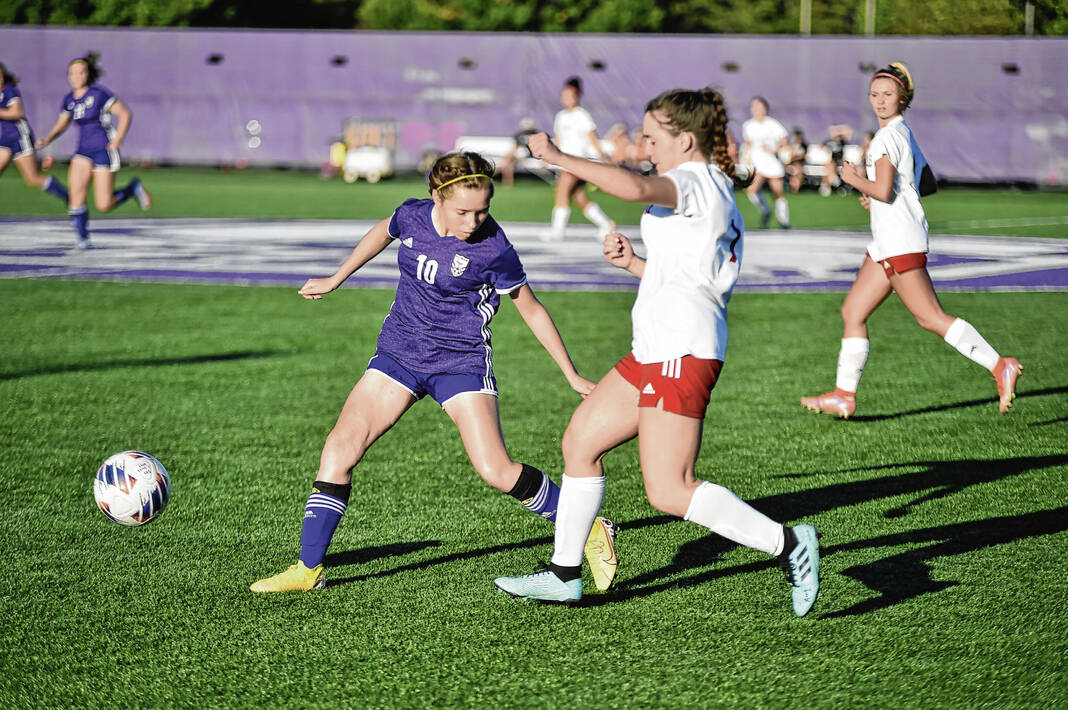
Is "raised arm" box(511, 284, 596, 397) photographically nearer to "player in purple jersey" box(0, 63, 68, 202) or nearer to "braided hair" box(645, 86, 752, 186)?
"braided hair" box(645, 86, 752, 186)

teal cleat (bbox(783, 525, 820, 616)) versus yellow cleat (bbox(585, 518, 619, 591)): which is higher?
teal cleat (bbox(783, 525, 820, 616))

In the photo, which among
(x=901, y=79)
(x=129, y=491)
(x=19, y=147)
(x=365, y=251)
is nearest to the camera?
(x=365, y=251)

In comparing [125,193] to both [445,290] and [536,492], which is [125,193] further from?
[536,492]

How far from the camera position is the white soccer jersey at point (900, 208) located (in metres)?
8.04

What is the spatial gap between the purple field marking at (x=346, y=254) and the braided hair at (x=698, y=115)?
11.1 meters

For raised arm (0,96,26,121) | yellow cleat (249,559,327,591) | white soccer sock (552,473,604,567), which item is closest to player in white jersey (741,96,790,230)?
raised arm (0,96,26,121)

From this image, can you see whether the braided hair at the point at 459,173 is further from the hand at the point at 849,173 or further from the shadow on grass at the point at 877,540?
the hand at the point at 849,173

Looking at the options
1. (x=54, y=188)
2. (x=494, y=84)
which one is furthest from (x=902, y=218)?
(x=494, y=84)

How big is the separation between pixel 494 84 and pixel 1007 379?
37678 mm

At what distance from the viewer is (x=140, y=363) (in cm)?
1055

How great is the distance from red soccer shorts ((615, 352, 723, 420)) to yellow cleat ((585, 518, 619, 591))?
0.90m

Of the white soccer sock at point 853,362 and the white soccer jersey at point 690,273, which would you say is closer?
the white soccer jersey at point 690,273

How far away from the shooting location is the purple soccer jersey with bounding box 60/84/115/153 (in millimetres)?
17266

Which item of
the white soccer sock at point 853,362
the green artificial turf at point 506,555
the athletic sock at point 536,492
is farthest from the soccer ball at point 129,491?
the white soccer sock at point 853,362
